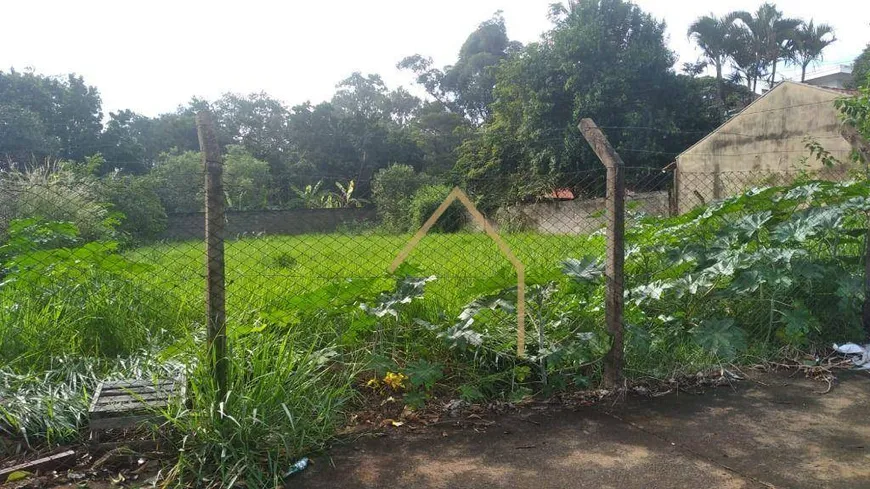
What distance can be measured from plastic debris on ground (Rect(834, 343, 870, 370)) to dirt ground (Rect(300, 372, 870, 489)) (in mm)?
584

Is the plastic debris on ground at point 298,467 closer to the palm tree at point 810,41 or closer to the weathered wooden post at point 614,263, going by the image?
the weathered wooden post at point 614,263

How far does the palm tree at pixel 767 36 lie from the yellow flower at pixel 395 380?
27725 mm

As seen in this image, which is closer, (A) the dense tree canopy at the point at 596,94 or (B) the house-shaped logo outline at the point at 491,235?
(B) the house-shaped logo outline at the point at 491,235

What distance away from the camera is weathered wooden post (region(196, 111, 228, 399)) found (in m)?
2.63

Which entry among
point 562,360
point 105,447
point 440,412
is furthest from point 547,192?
point 105,447

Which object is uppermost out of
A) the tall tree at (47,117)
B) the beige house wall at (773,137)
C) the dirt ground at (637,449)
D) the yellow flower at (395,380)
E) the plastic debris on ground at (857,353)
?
the tall tree at (47,117)

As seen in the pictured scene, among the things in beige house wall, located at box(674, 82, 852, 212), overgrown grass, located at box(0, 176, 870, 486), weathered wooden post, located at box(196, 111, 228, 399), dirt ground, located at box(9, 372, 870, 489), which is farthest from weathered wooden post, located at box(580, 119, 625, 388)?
beige house wall, located at box(674, 82, 852, 212)

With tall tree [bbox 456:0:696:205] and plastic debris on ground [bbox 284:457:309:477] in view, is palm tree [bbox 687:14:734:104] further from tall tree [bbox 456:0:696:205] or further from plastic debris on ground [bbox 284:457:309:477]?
plastic debris on ground [bbox 284:457:309:477]

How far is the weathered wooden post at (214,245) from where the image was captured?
263cm

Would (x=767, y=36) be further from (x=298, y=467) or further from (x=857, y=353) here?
(x=298, y=467)

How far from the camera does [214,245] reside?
8.86ft

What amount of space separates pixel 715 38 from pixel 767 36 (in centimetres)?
240

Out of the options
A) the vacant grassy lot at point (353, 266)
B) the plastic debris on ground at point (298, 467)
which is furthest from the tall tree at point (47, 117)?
the plastic debris on ground at point (298, 467)

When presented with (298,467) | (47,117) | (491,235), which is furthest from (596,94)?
(47,117)
